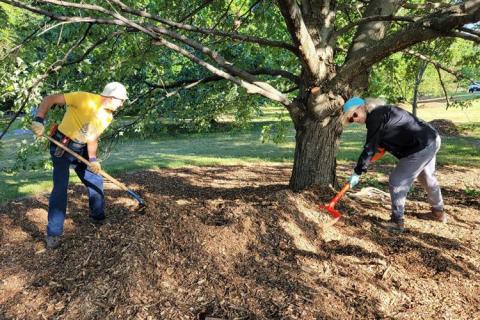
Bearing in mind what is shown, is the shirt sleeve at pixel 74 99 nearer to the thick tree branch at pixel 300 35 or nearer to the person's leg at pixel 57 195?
the person's leg at pixel 57 195

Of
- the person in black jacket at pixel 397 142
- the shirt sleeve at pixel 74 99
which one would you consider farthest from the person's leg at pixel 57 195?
the person in black jacket at pixel 397 142

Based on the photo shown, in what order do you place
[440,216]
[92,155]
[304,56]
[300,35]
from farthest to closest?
[440,216]
[92,155]
[304,56]
[300,35]

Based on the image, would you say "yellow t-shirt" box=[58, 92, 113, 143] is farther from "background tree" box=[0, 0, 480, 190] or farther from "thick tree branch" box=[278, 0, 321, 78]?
"thick tree branch" box=[278, 0, 321, 78]

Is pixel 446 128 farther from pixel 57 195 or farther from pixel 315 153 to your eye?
pixel 57 195

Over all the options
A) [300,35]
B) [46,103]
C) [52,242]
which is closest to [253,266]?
[300,35]

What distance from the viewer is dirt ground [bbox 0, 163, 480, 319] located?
3.01 meters

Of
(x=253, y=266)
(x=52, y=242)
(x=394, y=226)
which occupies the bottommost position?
(x=52, y=242)

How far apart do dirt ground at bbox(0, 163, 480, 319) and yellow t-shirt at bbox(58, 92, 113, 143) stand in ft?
3.49

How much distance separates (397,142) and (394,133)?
134 millimetres

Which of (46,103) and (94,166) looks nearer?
(46,103)

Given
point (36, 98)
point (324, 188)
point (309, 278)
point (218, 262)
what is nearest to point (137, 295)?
point (218, 262)

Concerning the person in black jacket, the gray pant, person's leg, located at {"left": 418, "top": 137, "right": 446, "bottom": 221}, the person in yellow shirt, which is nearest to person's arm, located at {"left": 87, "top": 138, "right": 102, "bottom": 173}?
the person in yellow shirt

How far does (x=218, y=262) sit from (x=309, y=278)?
2.52 feet

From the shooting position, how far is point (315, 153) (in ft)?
16.4
